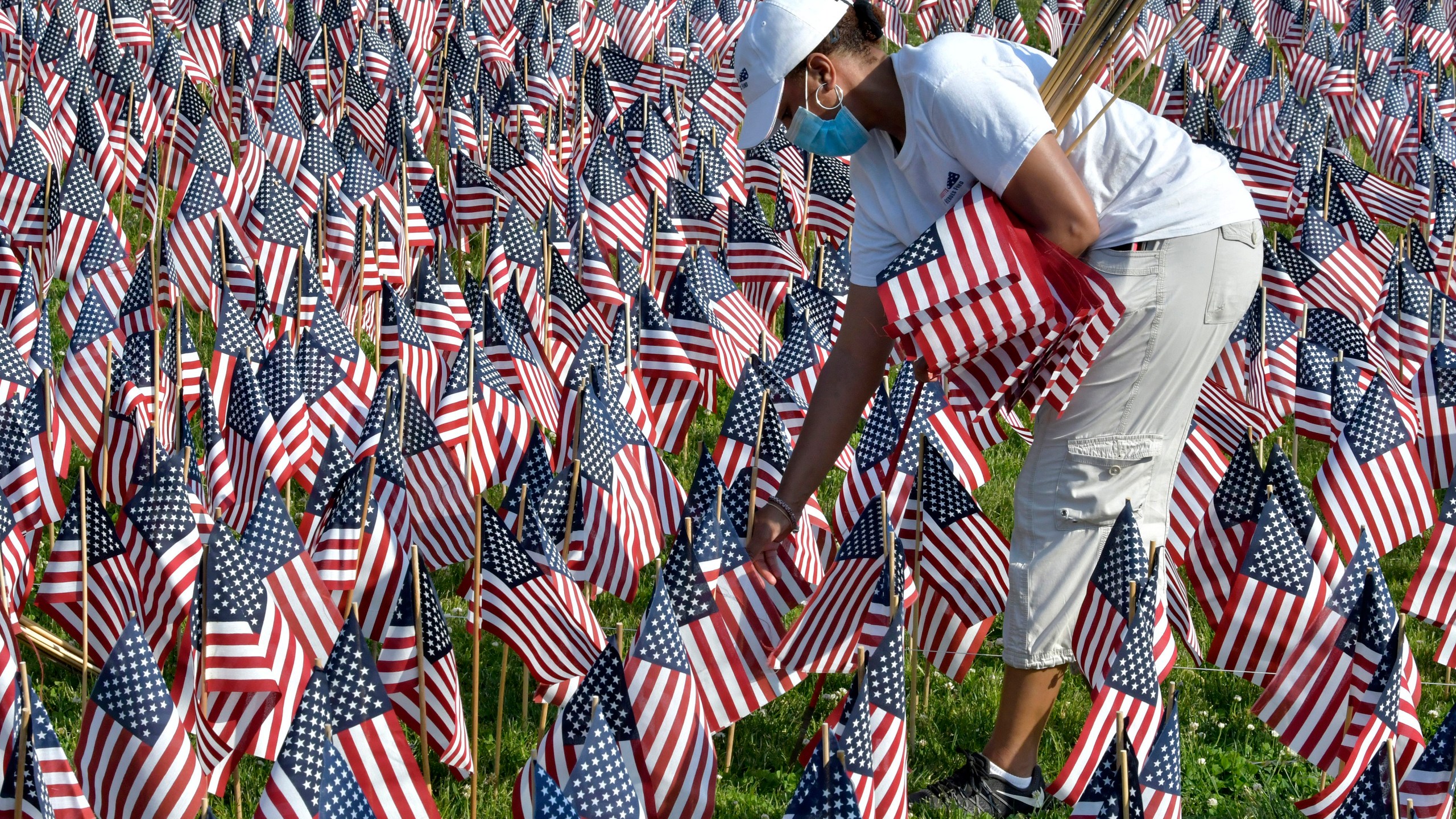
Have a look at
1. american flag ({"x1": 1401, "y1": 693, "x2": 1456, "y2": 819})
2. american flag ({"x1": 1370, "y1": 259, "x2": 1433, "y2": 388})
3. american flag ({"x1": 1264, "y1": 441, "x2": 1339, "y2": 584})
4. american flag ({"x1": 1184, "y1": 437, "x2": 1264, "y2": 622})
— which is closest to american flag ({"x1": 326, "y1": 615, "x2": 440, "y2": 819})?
american flag ({"x1": 1401, "y1": 693, "x2": 1456, "y2": 819})

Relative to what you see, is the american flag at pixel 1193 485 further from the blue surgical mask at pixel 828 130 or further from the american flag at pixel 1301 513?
the blue surgical mask at pixel 828 130

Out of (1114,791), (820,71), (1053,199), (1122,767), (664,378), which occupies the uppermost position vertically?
(820,71)

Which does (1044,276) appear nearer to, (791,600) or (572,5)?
(791,600)

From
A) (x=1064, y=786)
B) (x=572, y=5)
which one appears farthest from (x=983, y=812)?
(x=572, y=5)

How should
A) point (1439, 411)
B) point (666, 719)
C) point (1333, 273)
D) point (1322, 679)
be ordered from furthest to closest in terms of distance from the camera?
point (1333, 273) < point (1439, 411) < point (1322, 679) < point (666, 719)

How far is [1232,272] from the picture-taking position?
4312 millimetres

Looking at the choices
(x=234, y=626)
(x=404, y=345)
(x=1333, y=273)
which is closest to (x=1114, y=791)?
(x=234, y=626)

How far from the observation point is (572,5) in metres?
14.7

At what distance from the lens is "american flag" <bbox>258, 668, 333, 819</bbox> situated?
146 inches

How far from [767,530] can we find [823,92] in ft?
4.09

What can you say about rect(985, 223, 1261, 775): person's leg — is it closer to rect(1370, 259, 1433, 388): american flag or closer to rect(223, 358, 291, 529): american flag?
rect(223, 358, 291, 529): american flag

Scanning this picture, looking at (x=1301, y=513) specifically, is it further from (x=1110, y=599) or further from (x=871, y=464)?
(x=871, y=464)

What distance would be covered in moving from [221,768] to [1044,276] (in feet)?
8.09

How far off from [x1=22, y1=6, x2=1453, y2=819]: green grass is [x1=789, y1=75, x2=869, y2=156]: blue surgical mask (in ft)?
6.58
